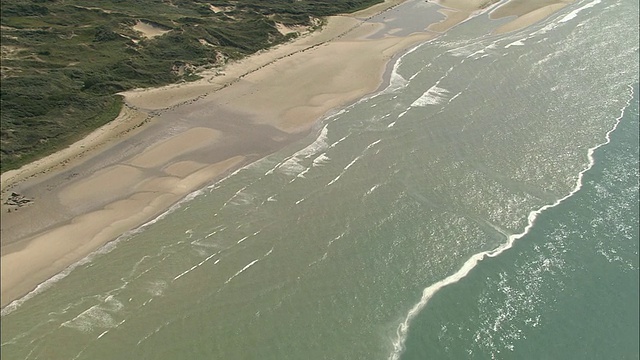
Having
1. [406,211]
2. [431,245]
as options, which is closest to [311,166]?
[406,211]

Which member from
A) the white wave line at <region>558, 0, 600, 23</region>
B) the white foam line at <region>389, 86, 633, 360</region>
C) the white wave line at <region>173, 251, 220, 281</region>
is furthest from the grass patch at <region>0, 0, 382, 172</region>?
the white wave line at <region>558, 0, 600, 23</region>

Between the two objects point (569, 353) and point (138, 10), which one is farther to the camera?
point (138, 10)

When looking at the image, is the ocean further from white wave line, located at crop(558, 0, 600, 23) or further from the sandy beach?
white wave line, located at crop(558, 0, 600, 23)

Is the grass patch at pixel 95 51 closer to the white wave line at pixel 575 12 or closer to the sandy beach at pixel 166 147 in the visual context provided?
the sandy beach at pixel 166 147

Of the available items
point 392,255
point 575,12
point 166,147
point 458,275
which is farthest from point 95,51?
point 575,12

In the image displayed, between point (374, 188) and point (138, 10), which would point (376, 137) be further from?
point (138, 10)

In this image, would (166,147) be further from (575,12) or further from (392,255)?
(575,12)

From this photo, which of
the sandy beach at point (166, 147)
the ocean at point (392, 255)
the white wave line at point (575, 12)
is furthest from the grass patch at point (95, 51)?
the white wave line at point (575, 12)
